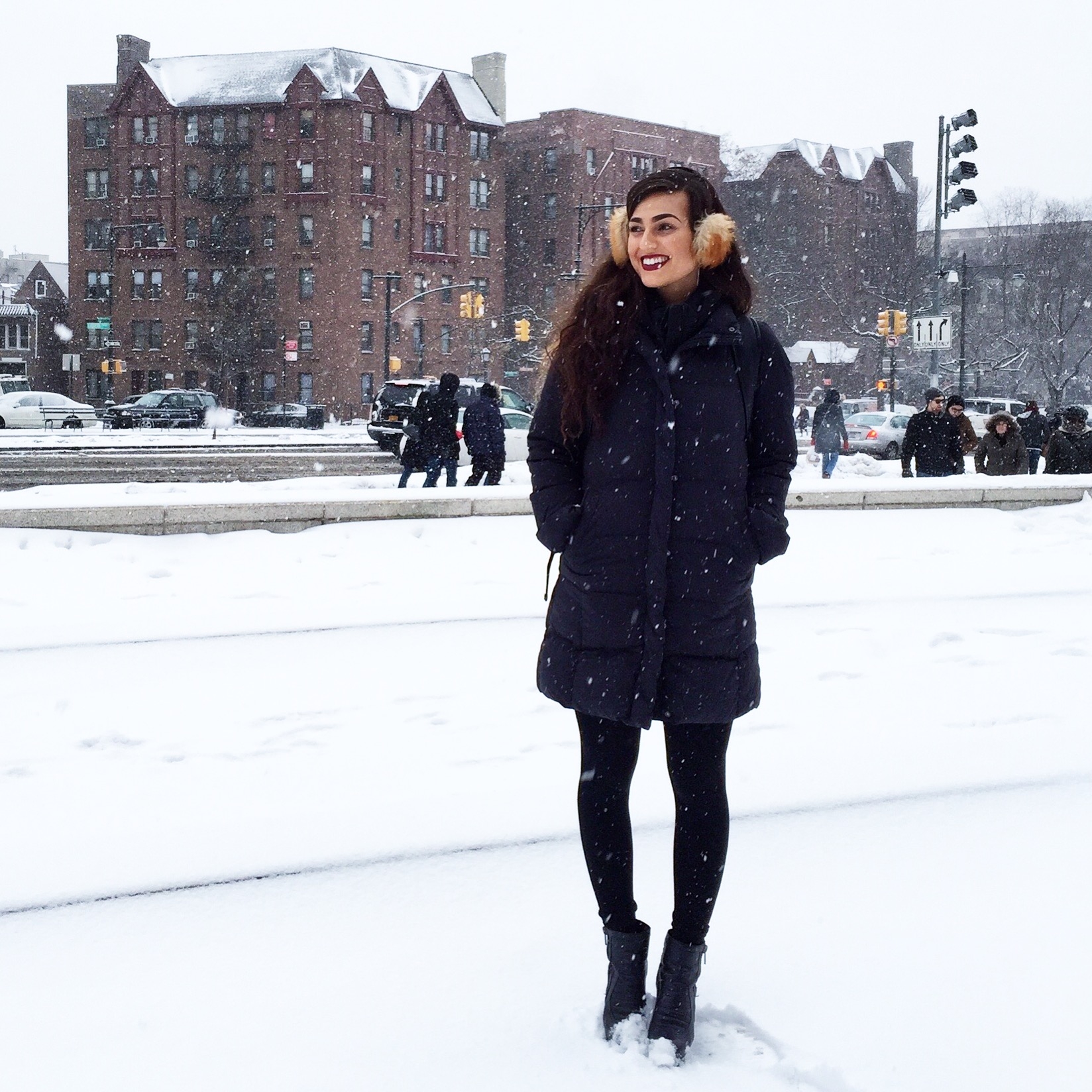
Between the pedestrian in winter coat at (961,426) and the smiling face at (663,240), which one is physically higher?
the smiling face at (663,240)

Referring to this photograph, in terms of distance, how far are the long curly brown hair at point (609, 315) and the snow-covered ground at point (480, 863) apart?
141 cm

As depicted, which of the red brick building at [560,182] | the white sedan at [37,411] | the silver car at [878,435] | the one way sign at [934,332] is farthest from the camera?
the red brick building at [560,182]

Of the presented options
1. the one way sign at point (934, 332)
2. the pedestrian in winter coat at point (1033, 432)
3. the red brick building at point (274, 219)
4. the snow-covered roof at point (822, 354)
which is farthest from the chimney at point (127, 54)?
the pedestrian in winter coat at point (1033, 432)

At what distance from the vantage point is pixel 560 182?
76.2 m

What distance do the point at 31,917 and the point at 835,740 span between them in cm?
319

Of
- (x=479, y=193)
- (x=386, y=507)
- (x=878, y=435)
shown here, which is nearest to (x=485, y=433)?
(x=386, y=507)

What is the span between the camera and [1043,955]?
332 cm

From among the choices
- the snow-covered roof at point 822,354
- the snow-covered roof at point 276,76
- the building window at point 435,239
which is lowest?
the snow-covered roof at point 822,354

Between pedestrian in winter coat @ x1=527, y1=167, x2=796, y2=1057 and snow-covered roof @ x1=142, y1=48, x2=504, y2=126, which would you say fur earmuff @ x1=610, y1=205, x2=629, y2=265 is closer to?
pedestrian in winter coat @ x1=527, y1=167, x2=796, y2=1057

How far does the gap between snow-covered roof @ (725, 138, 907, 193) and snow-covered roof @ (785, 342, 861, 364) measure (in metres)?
12.3

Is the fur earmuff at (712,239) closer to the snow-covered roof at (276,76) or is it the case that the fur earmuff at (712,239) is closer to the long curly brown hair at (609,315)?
the long curly brown hair at (609,315)

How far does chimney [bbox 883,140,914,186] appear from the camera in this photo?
94500 millimetres

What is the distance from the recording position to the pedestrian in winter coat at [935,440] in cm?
1567

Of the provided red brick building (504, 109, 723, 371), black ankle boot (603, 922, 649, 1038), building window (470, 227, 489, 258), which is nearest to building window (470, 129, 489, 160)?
building window (470, 227, 489, 258)
